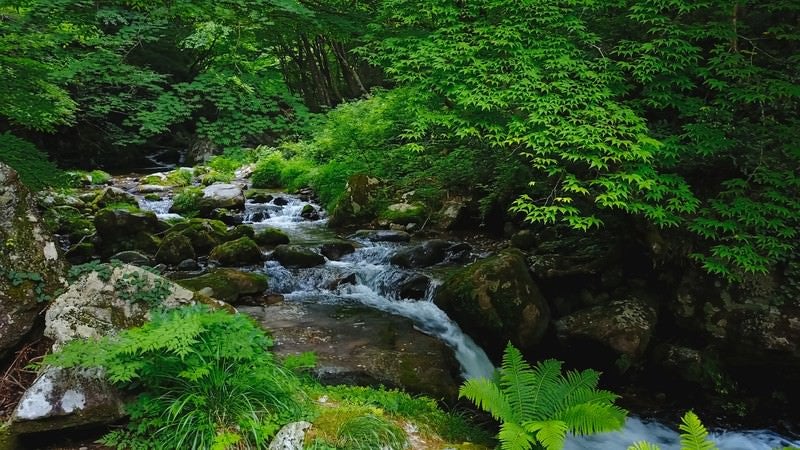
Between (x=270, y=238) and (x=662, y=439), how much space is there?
336 inches

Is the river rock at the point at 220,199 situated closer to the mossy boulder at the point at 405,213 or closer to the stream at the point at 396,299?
the stream at the point at 396,299

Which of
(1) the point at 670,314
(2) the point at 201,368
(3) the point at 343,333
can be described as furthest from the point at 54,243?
(1) the point at 670,314

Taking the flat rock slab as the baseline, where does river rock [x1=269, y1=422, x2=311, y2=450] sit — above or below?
above

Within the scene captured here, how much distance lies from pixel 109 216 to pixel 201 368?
9105 mm

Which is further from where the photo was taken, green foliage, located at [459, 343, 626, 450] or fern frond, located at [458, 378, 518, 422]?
fern frond, located at [458, 378, 518, 422]

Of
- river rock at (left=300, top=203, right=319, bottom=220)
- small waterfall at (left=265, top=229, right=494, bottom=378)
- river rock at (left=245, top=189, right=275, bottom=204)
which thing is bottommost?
river rock at (left=245, top=189, right=275, bottom=204)

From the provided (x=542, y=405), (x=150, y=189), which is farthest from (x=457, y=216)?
(x=150, y=189)

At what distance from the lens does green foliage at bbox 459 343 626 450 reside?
3.84 m

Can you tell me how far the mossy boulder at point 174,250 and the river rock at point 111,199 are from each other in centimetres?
482

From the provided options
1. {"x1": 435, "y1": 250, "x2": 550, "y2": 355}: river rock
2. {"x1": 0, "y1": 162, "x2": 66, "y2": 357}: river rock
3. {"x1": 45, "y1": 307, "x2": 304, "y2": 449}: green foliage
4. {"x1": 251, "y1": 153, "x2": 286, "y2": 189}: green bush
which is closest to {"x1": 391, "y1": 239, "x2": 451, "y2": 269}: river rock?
{"x1": 435, "y1": 250, "x2": 550, "y2": 355}: river rock

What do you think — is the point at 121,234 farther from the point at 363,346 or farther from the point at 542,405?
the point at 542,405

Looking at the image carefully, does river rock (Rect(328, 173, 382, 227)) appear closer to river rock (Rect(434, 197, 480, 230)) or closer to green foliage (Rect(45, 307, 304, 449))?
river rock (Rect(434, 197, 480, 230))

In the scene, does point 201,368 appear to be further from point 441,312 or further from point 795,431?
point 795,431

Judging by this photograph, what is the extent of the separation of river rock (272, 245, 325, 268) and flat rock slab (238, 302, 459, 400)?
1.79 metres
